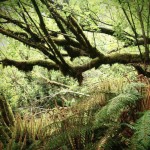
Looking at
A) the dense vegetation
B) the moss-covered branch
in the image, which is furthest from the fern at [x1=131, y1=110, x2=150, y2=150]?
the moss-covered branch

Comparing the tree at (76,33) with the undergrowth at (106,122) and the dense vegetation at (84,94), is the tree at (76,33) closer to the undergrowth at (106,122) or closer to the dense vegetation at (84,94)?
the dense vegetation at (84,94)

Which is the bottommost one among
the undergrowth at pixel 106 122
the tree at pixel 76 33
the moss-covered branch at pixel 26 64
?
the undergrowth at pixel 106 122

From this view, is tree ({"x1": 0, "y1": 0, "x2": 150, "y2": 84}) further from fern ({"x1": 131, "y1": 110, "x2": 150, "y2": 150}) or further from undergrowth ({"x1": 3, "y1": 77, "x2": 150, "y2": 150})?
Result: fern ({"x1": 131, "y1": 110, "x2": 150, "y2": 150})

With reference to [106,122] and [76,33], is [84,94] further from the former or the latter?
[76,33]

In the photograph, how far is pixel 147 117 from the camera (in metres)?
1.96

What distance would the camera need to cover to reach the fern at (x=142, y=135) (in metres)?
1.74

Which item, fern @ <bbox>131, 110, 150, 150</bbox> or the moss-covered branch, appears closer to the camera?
fern @ <bbox>131, 110, 150, 150</bbox>

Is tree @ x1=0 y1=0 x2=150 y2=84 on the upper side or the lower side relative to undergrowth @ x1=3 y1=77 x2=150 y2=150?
upper

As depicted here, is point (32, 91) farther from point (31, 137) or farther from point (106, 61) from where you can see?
point (31, 137)

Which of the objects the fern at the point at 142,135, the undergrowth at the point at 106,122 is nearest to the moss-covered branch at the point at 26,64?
the undergrowth at the point at 106,122

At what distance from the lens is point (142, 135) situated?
1.78 meters

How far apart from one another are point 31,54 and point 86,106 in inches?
276

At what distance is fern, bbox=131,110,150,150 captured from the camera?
174 centimetres

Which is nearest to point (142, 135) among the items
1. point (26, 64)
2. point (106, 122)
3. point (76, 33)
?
point (106, 122)
